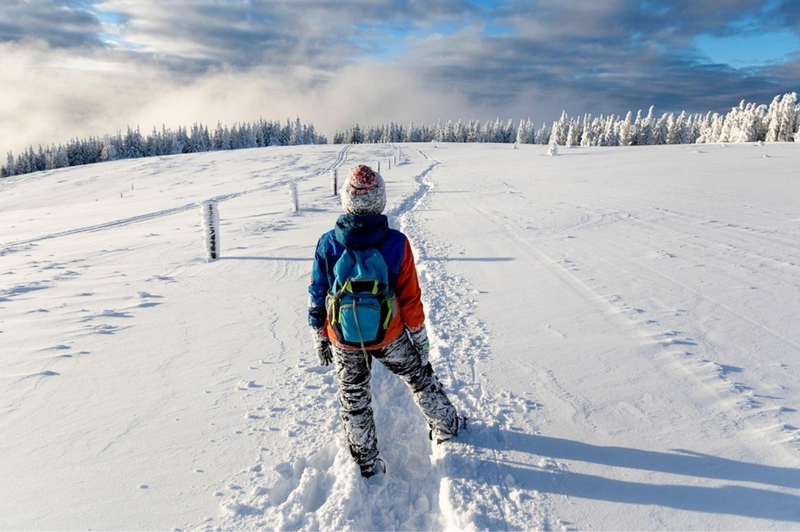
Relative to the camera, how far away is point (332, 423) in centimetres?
353

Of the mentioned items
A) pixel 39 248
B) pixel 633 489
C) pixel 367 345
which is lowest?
pixel 39 248

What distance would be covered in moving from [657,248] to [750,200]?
7615 mm

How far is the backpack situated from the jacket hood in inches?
1.9

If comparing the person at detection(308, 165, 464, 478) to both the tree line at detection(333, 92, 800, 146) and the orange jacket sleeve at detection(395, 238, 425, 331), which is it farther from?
the tree line at detection(333, 92, 800, 146)

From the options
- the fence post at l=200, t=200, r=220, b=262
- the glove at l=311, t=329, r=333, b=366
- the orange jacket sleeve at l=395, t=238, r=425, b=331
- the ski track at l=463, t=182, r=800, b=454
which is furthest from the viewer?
the fence post at l=200, t=200, r=220, b=262

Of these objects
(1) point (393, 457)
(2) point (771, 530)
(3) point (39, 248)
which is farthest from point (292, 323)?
(3) point (39, 248)

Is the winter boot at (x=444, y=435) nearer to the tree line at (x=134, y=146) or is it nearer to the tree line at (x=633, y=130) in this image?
the tree line at (x=633, y=130)

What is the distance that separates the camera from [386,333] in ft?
9.27

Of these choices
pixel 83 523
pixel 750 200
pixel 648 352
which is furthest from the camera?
pixel 750 200

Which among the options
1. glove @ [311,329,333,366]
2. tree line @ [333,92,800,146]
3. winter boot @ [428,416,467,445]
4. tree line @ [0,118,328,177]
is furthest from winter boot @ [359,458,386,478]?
tree line @ [0,118,328,177]

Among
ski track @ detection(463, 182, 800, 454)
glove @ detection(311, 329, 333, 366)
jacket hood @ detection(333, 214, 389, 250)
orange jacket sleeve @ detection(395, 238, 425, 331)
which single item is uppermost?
jacket hood @ detection(333, 214, 389, 250)

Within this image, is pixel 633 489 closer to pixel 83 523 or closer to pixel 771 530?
pixel 771 530

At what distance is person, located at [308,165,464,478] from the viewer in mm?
A: 2734

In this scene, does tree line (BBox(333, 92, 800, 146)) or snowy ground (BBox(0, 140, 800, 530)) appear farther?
tree line (BBox(333, 92, 800, 146))
